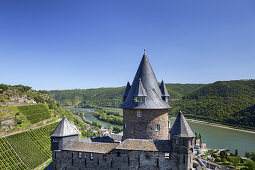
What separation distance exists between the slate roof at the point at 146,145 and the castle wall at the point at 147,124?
4.88ft

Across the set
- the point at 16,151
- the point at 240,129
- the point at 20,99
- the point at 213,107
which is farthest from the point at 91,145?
the point at 213,107

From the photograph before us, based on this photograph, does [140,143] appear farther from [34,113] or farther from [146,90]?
[34,113]

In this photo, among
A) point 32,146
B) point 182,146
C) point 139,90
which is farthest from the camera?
point 32,146

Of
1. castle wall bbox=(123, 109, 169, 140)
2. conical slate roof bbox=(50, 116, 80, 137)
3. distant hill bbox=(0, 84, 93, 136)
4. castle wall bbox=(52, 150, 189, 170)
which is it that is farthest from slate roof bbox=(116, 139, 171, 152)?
distant hill bbox=(0, 84, 93, 136)

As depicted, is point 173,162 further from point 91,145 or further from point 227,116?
point 227,116

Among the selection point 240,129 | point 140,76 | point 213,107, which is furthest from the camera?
point 213,107

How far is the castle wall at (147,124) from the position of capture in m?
18.8

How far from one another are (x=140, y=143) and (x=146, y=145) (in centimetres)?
61

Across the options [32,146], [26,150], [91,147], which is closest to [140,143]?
[91,147]

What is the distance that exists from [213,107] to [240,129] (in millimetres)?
26147

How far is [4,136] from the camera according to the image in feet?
151

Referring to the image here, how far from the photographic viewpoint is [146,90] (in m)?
19.5

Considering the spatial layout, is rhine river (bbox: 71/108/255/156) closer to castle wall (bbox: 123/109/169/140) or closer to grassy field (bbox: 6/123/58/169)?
castle wall (bbox: 123/109/169/140)

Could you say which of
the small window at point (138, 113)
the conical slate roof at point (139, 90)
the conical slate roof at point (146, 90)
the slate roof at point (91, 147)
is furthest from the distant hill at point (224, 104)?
the slate roof at point (91, 147)
